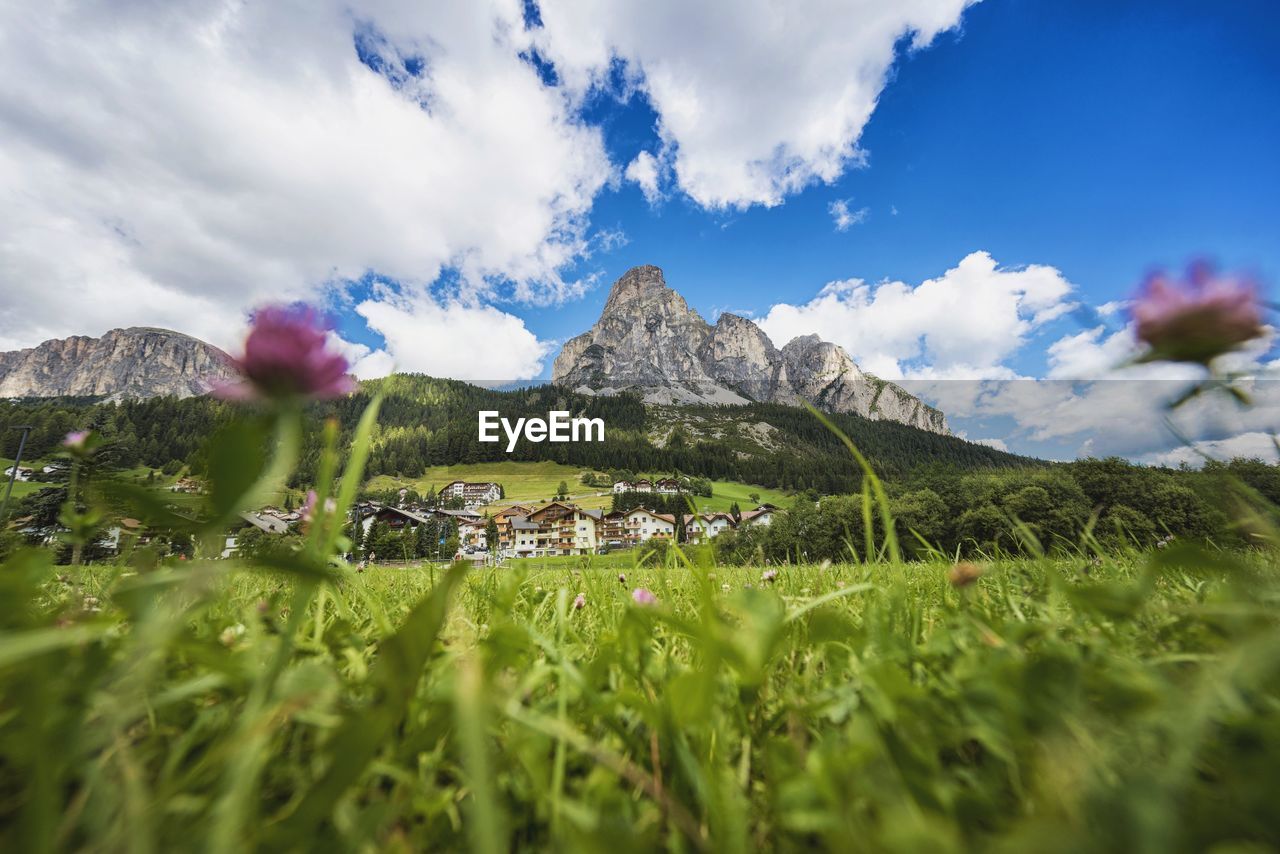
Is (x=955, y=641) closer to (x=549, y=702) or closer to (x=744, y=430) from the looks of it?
(x=549, y=702)

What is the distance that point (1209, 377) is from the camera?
3.49 ft

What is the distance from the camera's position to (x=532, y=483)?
122 m

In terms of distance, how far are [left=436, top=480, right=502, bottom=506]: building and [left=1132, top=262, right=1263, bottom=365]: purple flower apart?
361 ft

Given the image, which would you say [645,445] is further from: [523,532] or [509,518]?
[523,532]

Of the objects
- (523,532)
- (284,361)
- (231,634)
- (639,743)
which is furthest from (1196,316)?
(523,532)

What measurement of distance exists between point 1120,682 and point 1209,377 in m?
0.82

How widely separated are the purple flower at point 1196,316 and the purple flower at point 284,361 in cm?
163

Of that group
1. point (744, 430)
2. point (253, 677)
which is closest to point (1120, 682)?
point (253, 677)

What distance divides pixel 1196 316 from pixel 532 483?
12471 centimetres

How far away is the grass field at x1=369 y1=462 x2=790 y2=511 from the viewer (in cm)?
9588

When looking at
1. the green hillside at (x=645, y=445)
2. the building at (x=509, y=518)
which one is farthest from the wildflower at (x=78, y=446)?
the green hillside at (x=645, y=445)

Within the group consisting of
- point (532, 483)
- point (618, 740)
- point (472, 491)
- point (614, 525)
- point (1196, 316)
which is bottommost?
point (614, 525)

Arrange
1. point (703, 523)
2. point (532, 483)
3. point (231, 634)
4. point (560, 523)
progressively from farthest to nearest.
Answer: point (532, 483) → point (560, 523) → point (703, 523) → point (231, 634)

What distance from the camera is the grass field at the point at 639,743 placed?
0.49m
